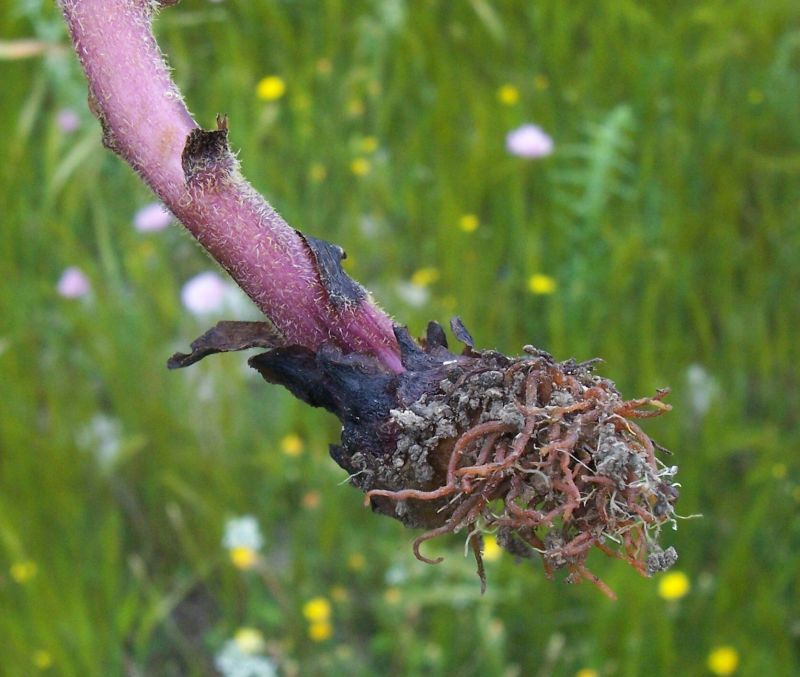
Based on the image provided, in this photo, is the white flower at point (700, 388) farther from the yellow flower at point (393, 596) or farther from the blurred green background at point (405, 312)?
the yellow flower at point (393, 596)

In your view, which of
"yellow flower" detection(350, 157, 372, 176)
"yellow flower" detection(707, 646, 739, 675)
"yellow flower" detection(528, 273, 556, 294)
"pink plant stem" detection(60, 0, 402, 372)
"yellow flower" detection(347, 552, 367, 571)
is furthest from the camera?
"yellow flower" detection(350, 157, 372, 176)

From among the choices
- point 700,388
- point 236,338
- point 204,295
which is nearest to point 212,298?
point 204,295

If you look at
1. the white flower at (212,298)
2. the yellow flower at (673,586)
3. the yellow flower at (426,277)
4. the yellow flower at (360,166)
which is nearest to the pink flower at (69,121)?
the white flower at (212,298)

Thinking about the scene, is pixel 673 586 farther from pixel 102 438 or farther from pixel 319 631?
pixel 102 438

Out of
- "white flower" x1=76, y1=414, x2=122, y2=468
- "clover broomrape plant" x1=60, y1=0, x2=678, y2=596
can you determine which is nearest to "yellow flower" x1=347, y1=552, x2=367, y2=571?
"white flower" x1=76, y1=414, x2=122, y2=468

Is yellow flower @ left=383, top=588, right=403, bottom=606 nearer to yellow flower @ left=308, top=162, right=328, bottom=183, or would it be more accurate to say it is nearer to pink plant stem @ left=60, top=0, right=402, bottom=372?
yellow flower @ left=308, top=162, right=328, bottom=183

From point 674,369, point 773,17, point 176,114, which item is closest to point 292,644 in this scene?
point 674,369

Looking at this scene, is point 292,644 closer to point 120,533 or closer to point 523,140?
point 120,533
